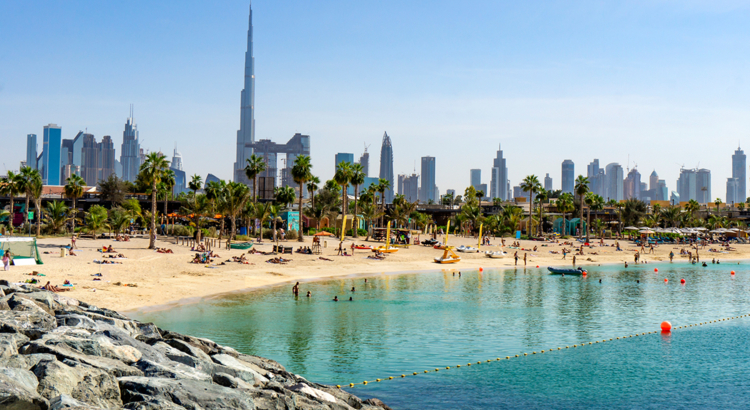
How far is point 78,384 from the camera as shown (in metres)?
9.91

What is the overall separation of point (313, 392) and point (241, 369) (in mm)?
1947

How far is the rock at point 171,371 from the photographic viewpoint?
11.6 m

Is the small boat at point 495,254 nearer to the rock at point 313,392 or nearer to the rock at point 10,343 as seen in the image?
the rock at point 313,392

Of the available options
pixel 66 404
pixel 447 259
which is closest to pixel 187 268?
pixel 447 259

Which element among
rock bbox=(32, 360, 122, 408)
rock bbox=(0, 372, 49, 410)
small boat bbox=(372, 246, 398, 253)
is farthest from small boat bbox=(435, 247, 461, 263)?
rock bbox=(0, 372, 49, 410)

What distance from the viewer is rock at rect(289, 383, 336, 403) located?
12883 millimetres

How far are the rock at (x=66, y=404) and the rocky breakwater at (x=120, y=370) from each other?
14 millimetres

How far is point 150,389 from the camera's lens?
10.3 m

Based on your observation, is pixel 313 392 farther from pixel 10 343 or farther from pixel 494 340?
pixel 494 340

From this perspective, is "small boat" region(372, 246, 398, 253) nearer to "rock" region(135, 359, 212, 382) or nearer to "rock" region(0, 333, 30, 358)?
"rock" region(135, 359, 212, 382)

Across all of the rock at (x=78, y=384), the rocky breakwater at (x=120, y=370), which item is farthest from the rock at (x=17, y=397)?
the rock at (x=78, y=384)

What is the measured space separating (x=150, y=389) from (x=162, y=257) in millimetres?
39129

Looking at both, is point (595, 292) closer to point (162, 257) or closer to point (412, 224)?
point (162, 257)

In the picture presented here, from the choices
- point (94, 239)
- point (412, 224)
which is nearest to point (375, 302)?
point (94, 239)
